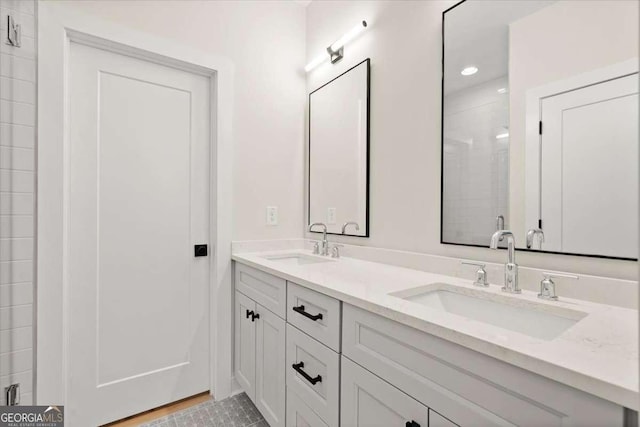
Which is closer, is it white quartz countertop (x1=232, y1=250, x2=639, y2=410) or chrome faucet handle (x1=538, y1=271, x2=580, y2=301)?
white quartz countertop (x1=232, y1=250, x2=639, y2=410)

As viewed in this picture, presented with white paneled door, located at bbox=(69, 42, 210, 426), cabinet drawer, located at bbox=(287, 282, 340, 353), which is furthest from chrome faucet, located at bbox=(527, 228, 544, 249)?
white paneled door, located at bbox=(69, 42, 210, 426)

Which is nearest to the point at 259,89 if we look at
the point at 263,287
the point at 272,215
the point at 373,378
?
the point at 272,215

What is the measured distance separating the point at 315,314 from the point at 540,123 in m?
0.99

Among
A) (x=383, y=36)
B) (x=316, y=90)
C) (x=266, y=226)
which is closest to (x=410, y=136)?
(x=383, y=36)

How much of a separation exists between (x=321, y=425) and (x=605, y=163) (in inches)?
47.0

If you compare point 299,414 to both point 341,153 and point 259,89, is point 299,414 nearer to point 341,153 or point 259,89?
point 341,153

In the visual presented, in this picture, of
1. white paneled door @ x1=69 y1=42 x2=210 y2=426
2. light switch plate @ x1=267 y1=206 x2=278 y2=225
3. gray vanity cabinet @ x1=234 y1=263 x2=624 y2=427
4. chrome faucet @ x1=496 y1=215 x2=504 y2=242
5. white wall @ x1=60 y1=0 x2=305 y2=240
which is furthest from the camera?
light switch plate @ x1=267 y1=206 x2=278 y2=225

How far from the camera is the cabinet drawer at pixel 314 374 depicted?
103 centimetres

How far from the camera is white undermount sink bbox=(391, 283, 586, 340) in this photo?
85 centimetres

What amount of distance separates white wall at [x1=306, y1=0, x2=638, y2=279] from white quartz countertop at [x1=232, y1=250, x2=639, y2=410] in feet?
1.06

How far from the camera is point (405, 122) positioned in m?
1.49

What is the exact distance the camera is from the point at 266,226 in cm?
205

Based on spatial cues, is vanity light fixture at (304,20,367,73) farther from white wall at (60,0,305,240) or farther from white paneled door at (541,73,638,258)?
white paneled door at (541,73,638,258)

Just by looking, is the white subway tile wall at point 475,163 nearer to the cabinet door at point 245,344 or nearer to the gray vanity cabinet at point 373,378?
the gray vanity cabinet at point 373,378
